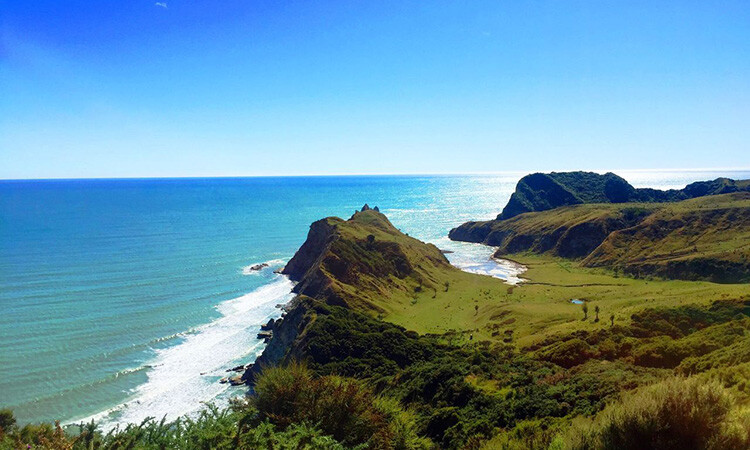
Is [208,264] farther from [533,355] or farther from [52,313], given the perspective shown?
[533,355]

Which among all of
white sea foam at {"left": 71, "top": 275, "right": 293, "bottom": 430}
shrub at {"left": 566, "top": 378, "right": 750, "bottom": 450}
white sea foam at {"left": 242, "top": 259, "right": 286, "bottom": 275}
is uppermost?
shrub at {"left": 566, "top": 378, "right": 750, "bottom": 450}

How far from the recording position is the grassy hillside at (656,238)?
85.3 meters

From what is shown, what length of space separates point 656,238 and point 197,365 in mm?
110157

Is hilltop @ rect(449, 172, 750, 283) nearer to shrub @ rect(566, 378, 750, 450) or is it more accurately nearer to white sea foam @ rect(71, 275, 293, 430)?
white sea foam @ rect(71, 275, 293, 430)

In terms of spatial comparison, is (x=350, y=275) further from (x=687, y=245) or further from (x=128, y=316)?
(x=687, y=245)

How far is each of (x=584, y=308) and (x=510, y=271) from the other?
58779 millimetres

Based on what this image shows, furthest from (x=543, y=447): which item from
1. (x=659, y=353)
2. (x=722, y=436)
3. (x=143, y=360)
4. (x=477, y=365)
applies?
(x=143, y=360)

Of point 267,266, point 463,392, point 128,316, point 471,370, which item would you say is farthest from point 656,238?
point 128,316

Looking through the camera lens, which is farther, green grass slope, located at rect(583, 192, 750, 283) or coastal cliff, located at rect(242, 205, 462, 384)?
green grass slope, located at rect(583, 192, 750, 283)

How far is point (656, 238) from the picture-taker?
357 ft

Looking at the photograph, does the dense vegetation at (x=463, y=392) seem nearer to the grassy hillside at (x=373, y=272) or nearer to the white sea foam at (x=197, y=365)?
the white sea foam at (x=197, y=365)

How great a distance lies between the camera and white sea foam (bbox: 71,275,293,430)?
136 ft

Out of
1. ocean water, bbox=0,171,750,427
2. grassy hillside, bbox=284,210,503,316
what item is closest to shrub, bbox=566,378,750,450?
ocean water, bbox=0,171,750,427

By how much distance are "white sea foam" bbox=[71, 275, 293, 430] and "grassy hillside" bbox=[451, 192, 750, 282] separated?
8241 cm
